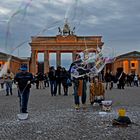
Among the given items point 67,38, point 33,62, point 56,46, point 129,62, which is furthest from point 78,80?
point 56,46

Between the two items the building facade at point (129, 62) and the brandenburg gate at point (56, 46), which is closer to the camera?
the building facade at point (129, 62)

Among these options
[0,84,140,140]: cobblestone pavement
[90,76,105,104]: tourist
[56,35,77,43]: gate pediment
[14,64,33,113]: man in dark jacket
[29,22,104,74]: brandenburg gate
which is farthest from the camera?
[29,22,104,74]: brandenburg gate

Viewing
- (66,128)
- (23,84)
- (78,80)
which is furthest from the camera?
(78,80)

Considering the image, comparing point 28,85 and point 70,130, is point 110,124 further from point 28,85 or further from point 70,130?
point 28,85

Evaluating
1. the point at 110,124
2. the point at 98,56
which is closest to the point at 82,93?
the point at 98,56

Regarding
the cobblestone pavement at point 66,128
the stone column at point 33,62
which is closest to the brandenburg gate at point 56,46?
the stone column at point 33,62

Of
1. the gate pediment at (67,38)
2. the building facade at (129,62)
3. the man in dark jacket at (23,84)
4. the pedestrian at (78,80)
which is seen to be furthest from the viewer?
the gate pediment at (67,38)

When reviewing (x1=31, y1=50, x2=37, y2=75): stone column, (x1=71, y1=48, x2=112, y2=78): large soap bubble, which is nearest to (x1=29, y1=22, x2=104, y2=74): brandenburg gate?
(x1=31, y1=50, x2=37, y2=75): stone column

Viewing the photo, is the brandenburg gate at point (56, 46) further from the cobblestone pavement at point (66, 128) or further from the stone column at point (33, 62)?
the cobblestone pavement at point (66, 128)

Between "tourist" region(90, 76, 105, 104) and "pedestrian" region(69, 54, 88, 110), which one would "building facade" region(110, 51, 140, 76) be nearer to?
"tourist" region(90, 76, 105, 104)

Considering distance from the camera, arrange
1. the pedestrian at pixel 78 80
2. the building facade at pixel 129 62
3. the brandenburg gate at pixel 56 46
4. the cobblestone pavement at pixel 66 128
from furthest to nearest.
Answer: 1. the brandenburg gate at pixel 56 46
2. the building facade at pixel 129 62
3. the pedestrian at pixel 78 80
4. the cobblestone pavement at pixel 66 128

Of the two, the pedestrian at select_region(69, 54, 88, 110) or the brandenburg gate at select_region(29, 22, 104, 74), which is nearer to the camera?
the pedestrian at select_region(69, 54, 88, 110)

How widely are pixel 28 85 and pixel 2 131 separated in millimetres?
3001

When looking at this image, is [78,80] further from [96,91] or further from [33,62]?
[33,62]
